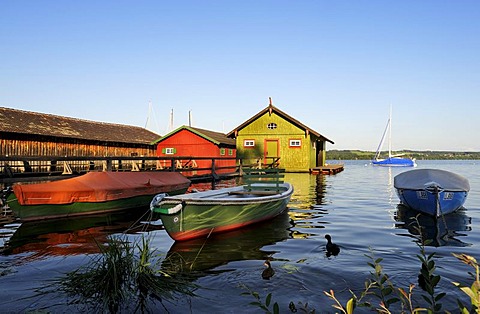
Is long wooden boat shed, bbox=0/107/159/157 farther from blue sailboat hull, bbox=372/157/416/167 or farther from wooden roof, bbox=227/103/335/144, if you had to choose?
blue sailboat hull, bbox=372/157/416/167

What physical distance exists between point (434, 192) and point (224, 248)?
7.30 m

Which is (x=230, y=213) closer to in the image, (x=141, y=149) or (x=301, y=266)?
(x=301, y=266)

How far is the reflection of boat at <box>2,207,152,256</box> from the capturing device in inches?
319

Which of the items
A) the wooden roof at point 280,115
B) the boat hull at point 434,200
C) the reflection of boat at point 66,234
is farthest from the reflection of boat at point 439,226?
the wooden roof at point 280,115

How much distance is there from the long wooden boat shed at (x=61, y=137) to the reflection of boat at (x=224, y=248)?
2111 cm

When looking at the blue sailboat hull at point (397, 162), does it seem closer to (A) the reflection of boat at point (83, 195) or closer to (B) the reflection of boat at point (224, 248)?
(A) the reflection of boat at point (83, 195)

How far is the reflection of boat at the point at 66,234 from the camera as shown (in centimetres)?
811

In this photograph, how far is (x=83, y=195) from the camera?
1177 cm

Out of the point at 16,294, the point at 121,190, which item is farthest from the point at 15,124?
the point at 16,294

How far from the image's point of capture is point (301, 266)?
6930 millimetres

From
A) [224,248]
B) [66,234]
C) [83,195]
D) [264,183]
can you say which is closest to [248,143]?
[264,183]

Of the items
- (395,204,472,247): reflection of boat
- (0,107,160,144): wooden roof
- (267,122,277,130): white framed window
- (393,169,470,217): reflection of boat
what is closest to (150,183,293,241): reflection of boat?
(395,204,472,247): reflection of boat

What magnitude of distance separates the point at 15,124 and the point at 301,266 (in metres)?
25.7

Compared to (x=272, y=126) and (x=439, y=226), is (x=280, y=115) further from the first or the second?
(x=439, y=226)
